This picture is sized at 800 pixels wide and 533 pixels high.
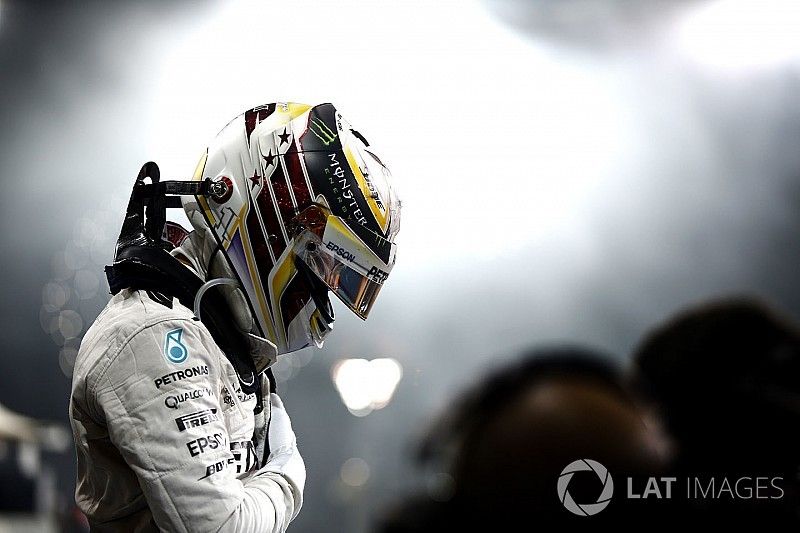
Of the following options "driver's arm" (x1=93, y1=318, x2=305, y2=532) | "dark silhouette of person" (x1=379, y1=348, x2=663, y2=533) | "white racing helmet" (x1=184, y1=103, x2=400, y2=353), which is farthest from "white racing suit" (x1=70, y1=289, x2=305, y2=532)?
"dark silhouette of person" (x1=379, y1=348, x2=663, y2=533)

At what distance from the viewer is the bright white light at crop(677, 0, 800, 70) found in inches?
96.7

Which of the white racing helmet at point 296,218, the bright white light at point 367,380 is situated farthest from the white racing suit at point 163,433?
the bright white light at point 367,380

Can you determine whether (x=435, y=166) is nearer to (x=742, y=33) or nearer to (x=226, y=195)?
(x=742, y=33)

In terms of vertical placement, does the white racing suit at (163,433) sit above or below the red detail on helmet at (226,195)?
below

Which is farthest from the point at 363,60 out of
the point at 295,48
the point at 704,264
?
the point at 704,264

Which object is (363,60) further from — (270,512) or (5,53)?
(270,512)

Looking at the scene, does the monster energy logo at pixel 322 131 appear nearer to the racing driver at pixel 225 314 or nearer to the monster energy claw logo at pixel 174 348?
the racing driver at pixel 225 314

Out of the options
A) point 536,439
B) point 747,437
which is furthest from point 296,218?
point 747,437

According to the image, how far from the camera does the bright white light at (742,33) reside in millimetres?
2457

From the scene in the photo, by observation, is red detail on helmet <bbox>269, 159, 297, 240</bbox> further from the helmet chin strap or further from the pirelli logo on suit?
the pirelli logo on suit

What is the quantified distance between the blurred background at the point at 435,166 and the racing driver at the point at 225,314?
1121 millimetres

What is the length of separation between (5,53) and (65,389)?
895 mm

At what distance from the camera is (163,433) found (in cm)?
92

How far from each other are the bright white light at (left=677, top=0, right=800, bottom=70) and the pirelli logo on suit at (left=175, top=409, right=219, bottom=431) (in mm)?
1988
